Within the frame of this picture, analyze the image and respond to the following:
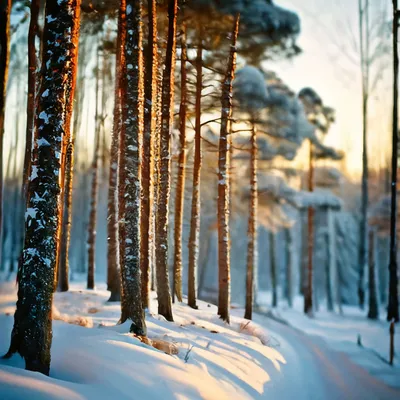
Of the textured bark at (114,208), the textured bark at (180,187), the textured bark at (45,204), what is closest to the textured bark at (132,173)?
the textured bark at (45,204)

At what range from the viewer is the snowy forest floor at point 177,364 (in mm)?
4395

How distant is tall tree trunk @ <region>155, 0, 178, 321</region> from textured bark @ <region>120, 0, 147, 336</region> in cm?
211

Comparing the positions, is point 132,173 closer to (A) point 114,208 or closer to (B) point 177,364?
(B) point 177,364

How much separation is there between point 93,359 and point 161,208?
4.95 metres

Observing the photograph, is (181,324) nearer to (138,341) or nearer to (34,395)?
(138,341)

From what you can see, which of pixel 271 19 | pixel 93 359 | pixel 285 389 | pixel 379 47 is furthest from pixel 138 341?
pixel 379 47

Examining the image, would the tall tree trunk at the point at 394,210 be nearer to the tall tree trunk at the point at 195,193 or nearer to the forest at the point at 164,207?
the forest at the point at 164,207

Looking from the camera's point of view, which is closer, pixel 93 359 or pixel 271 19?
pixel 93 359

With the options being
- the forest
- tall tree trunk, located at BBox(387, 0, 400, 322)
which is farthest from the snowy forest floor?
tall tree trunk, located at BBox(387, 0, 400, 322)

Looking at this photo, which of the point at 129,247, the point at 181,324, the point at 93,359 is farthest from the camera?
the point at 181,324

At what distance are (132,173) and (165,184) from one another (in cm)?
237

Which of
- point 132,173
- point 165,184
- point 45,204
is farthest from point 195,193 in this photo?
point 45,204

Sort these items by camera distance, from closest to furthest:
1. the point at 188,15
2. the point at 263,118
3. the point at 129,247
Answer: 1. the point at 129,247
2. the point at 188,15
3. the point at 263,118

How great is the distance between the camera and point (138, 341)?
606cm
